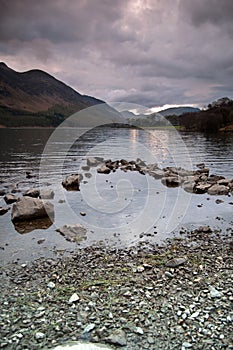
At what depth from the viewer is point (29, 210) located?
627 inches

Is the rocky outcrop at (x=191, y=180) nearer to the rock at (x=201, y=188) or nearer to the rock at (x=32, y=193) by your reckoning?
the rock at (x=201, y=188)

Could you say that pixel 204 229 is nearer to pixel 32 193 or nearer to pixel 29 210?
pixel 29 210

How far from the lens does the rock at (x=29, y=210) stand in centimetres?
1565

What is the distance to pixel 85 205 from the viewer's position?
62.9 ft

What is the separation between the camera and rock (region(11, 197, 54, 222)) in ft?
51.3

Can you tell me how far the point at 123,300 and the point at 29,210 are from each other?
9611 mm

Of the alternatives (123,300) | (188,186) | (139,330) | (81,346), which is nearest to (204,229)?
(123,300)

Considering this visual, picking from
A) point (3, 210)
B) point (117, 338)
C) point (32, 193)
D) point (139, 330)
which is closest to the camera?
point (117, 338)

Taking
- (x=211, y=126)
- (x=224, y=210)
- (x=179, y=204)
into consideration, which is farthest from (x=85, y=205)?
(x=211, y=126)

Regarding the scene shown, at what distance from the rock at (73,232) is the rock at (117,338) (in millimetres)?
6534

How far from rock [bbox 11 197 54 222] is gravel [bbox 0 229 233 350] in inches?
210

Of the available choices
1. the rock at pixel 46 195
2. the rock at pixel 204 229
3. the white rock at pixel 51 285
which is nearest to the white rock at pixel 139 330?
the white rock at pixel 51 285

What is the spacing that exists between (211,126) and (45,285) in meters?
137

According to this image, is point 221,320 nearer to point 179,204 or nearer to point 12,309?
point 12,309
